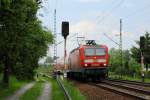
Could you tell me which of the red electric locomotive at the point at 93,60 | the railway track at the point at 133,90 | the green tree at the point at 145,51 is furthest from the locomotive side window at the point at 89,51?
the green tree at the point at 145,51

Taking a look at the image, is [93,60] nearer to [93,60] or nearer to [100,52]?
[93,60]

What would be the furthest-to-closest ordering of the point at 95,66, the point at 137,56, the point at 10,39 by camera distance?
the point at 137,56, the point at 95,66, the point at 10,39

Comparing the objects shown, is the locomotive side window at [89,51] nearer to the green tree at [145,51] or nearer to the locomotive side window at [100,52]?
the locomotive side window at [100,52]

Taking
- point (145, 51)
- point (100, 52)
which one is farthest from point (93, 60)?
point (145, 51)

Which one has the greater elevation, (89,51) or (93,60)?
(89,51)

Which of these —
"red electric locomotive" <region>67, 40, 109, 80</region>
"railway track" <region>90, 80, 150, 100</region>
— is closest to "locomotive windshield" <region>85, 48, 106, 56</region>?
"red electric locomotive" <region>67, 40, 109, 80</region>

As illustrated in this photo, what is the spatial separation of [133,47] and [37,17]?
61.4 meters

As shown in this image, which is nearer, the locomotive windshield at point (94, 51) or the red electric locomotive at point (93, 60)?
the red electric locomotive at point (93, 60)

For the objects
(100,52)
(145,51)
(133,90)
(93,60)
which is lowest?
(133,90)

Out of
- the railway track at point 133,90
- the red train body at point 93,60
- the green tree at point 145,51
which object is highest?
the green tree at point 145,51

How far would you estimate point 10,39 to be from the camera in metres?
27.6

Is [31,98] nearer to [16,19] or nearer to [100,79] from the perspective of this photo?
[16,19]

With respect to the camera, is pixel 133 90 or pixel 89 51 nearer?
pixel 133 90

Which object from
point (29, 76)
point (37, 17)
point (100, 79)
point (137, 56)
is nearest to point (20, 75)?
point (29, 76)
